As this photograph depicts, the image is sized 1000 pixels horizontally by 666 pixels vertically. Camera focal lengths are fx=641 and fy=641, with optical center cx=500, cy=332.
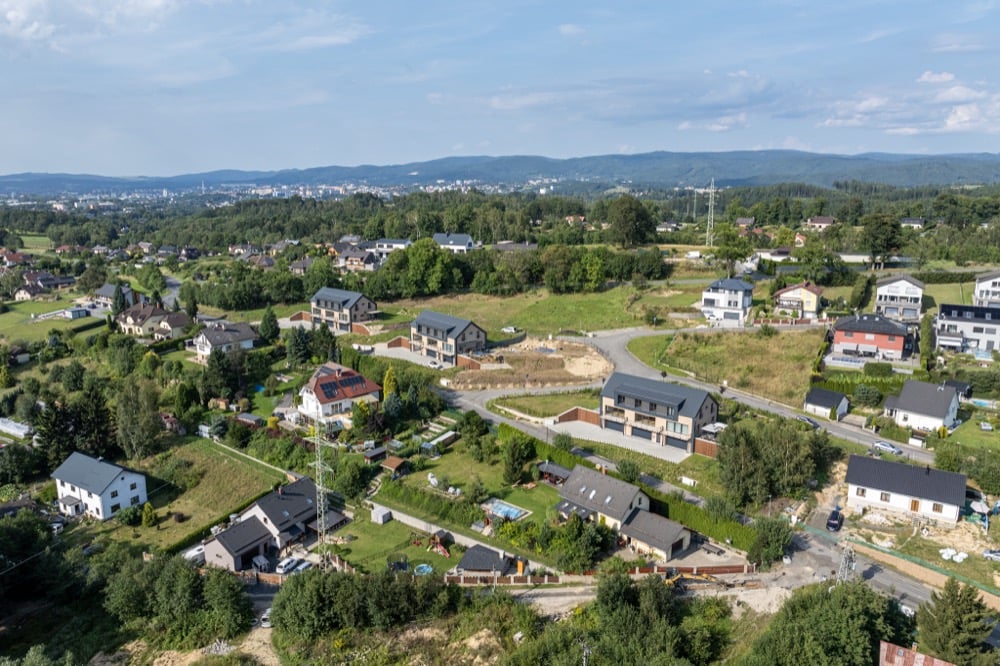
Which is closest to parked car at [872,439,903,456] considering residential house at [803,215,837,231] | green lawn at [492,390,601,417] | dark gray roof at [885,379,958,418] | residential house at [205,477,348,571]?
dark gray roof at [885,379,958,418]

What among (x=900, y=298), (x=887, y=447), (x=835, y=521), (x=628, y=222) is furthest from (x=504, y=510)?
(x=628, y=222)

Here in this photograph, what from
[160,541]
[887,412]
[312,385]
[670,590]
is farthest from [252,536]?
[887,412]

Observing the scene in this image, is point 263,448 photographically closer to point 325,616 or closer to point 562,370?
point 325,616

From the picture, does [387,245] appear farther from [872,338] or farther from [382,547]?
[382,547]

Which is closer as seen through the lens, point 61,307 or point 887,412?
point 887,412

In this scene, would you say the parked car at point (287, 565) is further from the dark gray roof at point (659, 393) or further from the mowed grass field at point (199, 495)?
Result: the dark gray roof at point (659, 393)

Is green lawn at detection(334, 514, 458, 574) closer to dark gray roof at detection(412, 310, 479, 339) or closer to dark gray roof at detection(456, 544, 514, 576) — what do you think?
dark gray roof at detection(456, 544, 514, 576)
